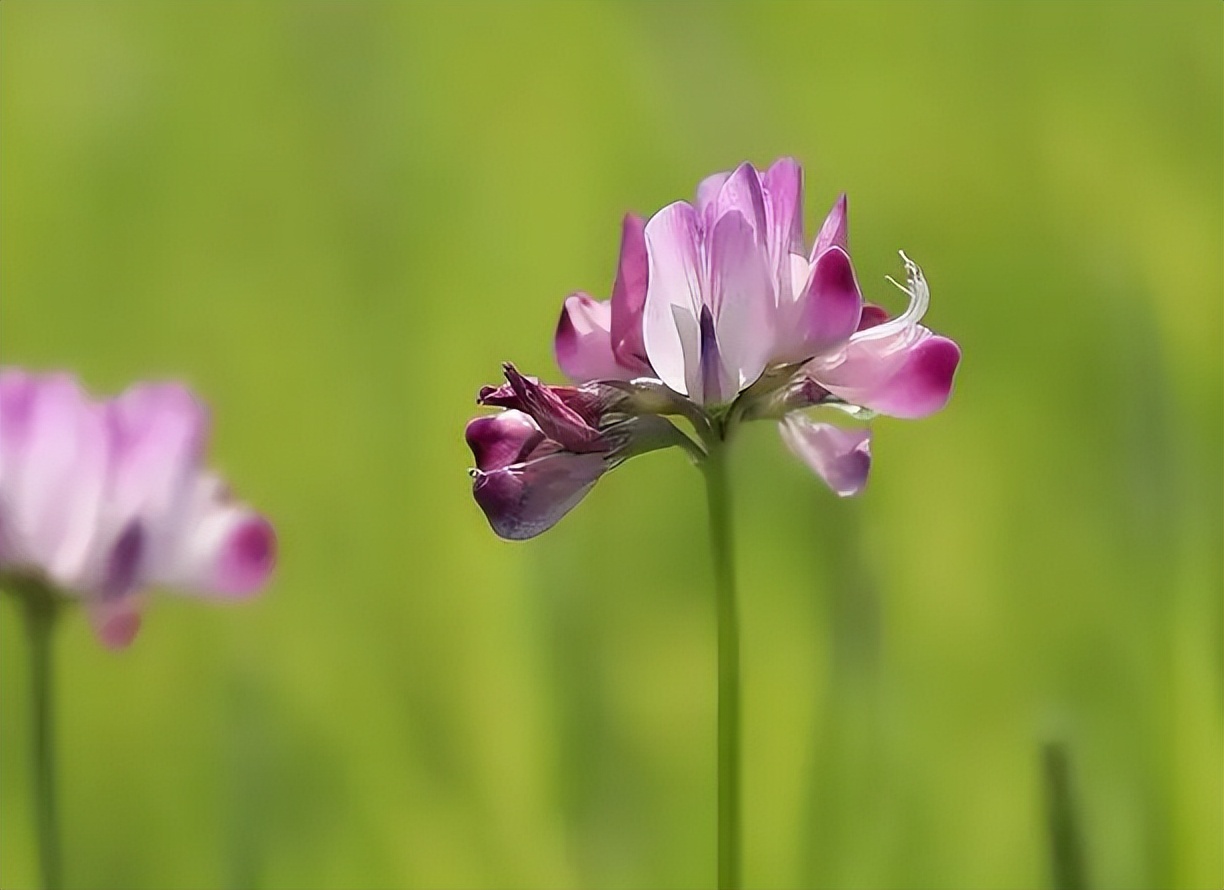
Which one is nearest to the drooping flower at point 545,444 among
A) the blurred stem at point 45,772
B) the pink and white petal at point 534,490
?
the pink and white petal at point 534,490

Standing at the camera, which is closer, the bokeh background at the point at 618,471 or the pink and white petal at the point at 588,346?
the pink and white petal at the point at 588,346

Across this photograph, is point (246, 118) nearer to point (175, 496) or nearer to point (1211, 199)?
point (1211, 199)

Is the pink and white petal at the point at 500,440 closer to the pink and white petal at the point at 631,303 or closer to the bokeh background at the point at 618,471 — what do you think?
the pink and white petal at the point at 631,303

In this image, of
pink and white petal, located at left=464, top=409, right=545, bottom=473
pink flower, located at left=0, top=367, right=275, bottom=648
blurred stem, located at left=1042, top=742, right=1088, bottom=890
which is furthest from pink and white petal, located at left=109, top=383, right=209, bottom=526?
blurred stem, located at left=1042, top=742, right=1088, bottom=890

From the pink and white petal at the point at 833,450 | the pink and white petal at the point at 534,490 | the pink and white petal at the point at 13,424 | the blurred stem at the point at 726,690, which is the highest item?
the pink and white petal at the point at 13,424

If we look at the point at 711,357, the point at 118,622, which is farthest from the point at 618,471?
the point at 711,357

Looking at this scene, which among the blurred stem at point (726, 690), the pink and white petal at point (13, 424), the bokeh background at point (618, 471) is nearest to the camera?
the blurred stem at point (726, 690)

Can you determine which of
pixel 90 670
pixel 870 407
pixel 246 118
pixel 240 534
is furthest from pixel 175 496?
pixel 246 118
